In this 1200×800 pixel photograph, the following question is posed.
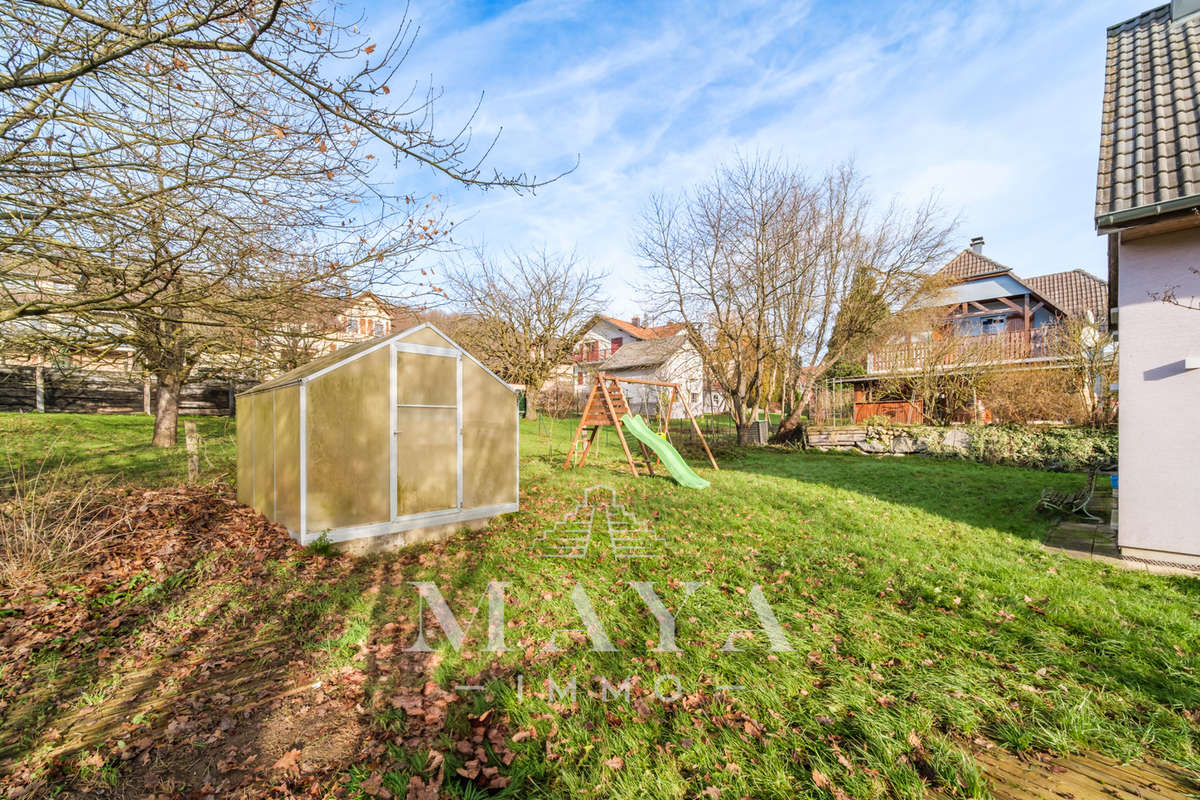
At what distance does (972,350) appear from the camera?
15.7 meters

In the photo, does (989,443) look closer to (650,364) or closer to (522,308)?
(522,308)

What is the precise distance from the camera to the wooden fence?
A: 1573 cm

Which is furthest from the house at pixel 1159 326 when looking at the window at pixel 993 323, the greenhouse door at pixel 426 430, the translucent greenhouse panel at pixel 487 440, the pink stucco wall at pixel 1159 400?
the window at pixel 993 323

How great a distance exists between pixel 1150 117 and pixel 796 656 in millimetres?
7170

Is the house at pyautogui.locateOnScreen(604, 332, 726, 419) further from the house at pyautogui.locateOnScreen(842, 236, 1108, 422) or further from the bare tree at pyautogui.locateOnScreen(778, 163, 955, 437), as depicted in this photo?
the bare tree at pyautogui.locateOnScreen(778, 163, 955, 437)

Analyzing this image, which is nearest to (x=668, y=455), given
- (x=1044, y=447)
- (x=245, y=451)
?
(x=245, y=451)

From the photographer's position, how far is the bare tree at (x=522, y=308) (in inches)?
898

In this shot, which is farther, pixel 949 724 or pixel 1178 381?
pixel 1178 381

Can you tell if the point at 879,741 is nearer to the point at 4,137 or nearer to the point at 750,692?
the point at 750,692

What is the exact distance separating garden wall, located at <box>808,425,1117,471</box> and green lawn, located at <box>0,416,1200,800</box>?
A: 24.6ft

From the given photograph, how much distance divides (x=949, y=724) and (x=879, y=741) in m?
0.50

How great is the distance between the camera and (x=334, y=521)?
5734 millimetres

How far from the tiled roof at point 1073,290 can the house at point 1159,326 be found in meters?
21.4

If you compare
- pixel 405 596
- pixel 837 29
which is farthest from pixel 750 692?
pixel 837 29
